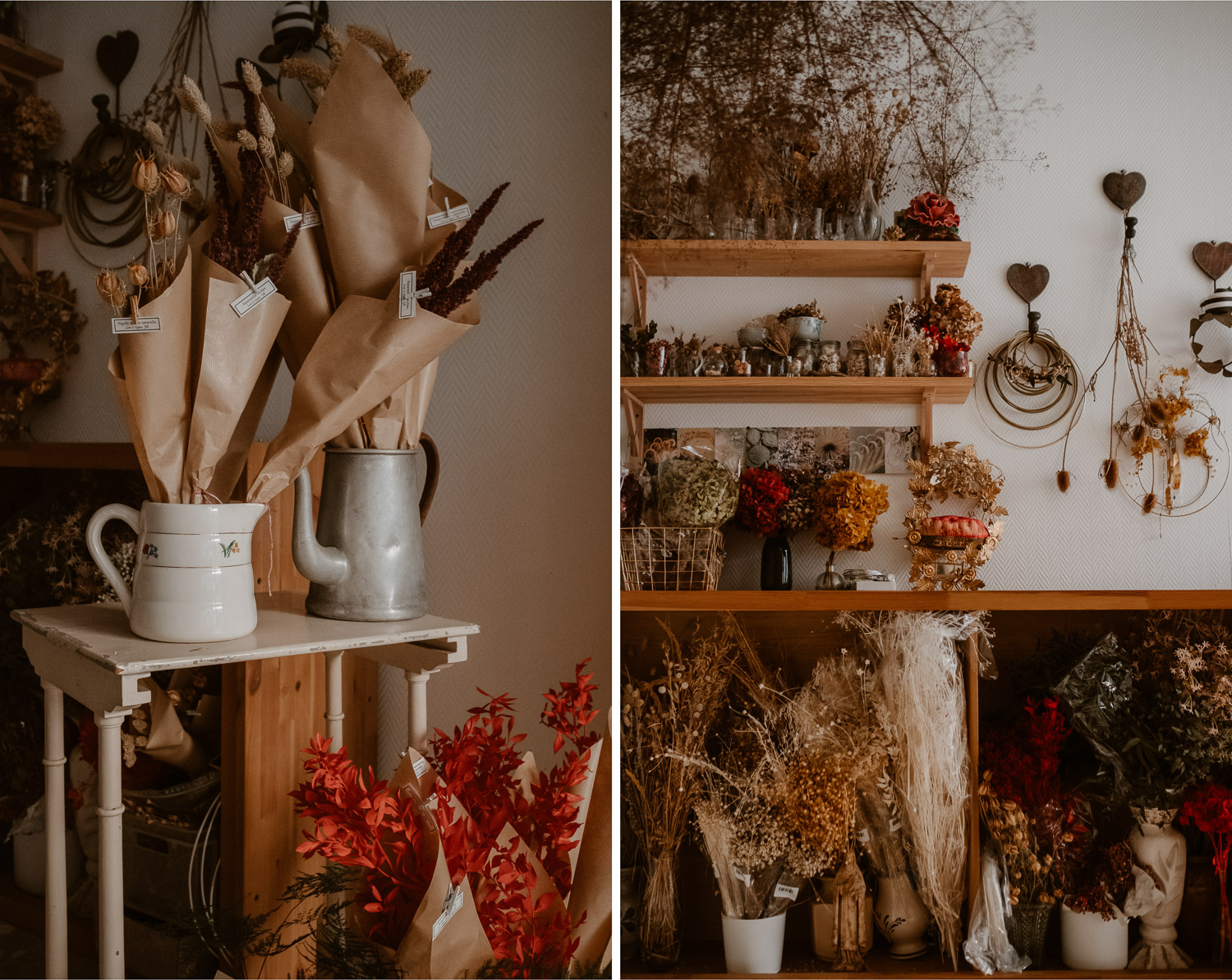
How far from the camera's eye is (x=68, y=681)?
3.20 feet

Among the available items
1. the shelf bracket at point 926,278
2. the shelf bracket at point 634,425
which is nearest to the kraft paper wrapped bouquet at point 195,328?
the shelf bracket at point 634,425

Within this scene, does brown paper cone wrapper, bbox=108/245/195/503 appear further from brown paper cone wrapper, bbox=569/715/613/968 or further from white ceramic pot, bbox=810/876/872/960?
white ceramic pot, bbox=810/876/872/960

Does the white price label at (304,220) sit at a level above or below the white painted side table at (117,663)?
above

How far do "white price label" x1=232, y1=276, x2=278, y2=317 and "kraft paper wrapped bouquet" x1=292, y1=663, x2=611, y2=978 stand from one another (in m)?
0.53

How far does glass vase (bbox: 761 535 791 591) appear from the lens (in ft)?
4.83

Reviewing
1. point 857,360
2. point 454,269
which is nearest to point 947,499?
point 857,360

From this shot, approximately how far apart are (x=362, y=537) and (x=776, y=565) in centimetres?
76

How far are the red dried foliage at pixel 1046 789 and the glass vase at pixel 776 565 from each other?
492mm

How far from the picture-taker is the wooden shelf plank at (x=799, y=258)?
1401 millimetres

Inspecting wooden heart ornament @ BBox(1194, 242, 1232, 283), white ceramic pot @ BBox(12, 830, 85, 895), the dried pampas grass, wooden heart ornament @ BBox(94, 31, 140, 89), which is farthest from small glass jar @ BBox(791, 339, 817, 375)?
white ceramic pot @ BBox(12, 830, 85, 895)

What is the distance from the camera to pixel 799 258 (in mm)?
1452

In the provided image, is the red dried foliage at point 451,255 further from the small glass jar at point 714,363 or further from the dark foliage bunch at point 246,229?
the small glass jar at point 714,363

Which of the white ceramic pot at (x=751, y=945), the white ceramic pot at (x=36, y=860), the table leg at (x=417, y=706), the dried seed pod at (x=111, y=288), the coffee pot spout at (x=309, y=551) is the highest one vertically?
the dried seed pod at (x=111, y=288)

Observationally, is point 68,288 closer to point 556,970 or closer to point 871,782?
point 556,970
